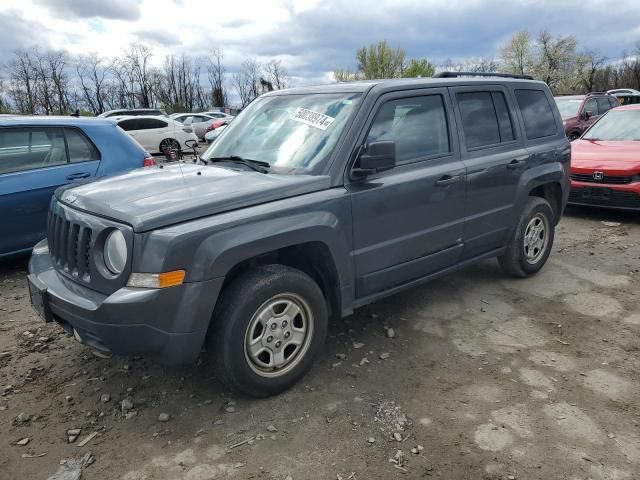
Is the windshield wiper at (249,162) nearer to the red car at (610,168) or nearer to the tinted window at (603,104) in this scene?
the red car at (610,168)

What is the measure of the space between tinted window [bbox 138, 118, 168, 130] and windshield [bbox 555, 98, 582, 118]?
12.3 m

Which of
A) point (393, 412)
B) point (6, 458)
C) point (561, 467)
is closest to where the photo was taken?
point (561, 467)

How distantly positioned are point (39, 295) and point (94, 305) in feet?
2.06

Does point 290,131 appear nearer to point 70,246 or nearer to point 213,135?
point 70,246

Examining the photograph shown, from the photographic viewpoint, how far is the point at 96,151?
5.70 meters

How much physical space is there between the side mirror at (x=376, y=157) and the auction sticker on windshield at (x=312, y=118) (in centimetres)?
39

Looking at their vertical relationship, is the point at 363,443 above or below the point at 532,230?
below

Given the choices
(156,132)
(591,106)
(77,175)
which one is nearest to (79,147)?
(77,175)

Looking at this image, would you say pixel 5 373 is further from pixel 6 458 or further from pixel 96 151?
pixel 96 151

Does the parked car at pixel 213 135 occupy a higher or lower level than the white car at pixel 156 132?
lower

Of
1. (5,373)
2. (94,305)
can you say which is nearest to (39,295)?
(94,305)

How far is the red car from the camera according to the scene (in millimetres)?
7000

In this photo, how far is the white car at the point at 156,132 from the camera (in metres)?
16.7

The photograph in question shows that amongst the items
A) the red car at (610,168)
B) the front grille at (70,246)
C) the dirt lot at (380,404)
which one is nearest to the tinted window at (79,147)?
the dirt lot at (380,404)
